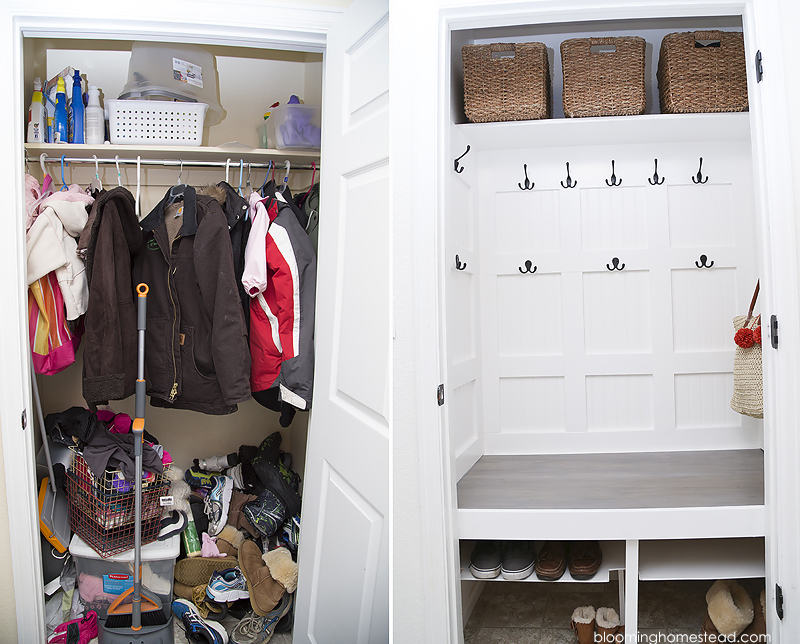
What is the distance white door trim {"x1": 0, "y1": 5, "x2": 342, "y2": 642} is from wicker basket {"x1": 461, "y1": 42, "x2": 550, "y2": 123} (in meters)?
0.58

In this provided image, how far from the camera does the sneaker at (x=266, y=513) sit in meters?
2.42

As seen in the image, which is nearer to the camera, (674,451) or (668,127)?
(668,127)

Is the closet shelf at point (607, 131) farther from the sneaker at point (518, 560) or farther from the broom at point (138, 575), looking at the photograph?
the sneaker at point (518, 560)

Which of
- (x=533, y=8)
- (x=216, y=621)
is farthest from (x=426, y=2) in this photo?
(x=216, y=621)

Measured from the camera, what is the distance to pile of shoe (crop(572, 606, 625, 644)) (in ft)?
6.57

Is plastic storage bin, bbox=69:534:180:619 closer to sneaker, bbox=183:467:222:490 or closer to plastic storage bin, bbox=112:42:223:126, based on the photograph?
sneaker, bbox=183:467:222:490

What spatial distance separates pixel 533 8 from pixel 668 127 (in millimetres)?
906

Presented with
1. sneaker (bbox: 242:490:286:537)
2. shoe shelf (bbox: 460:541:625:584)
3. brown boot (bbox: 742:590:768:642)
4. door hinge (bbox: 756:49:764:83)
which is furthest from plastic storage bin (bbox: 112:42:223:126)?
brown boot (bbox: 742:590:768:642)

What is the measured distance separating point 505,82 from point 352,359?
1206 millimetres

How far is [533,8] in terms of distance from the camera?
1600 millimetres

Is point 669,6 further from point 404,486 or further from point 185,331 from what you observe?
point 185,331

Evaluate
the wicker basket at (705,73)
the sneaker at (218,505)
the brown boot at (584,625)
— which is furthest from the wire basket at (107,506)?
the wicker basket at (705,73)

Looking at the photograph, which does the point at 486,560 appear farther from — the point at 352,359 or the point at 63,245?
the point at 63,245

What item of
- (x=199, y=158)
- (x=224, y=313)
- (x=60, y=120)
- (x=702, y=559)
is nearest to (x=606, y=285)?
(x=702, y=559)
